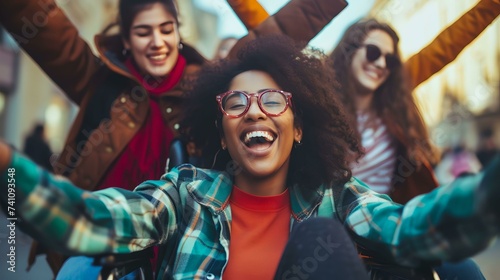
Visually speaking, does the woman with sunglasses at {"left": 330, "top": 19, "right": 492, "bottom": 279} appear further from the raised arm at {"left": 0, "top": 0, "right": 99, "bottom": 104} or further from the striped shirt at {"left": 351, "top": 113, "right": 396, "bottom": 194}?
the raised arm at {"left": 0, "top": 0, "right": 99, "bottom": 104}

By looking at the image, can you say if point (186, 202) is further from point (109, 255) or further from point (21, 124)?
point (21, 124)

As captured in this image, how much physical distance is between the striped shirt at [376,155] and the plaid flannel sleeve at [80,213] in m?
1.53

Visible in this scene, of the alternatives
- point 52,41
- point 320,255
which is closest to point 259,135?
point 320,255

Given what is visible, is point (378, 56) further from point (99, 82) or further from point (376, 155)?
point (99, 82)

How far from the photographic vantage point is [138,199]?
74.0 inches

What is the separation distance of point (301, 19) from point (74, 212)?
1.75m

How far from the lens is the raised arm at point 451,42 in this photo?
128 inches

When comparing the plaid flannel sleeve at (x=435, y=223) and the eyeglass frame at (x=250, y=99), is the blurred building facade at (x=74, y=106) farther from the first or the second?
the plaid flannel sleeve at (x=435, y=223)

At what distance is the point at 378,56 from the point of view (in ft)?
11.1

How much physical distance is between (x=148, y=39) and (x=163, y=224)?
1.18 meters

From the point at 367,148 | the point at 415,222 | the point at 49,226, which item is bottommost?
the point at 367,148

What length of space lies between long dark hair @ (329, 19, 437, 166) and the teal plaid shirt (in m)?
1.31

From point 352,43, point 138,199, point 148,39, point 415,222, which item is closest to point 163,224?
point 138,199

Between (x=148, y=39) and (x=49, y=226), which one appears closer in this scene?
(x=49, y=226)
